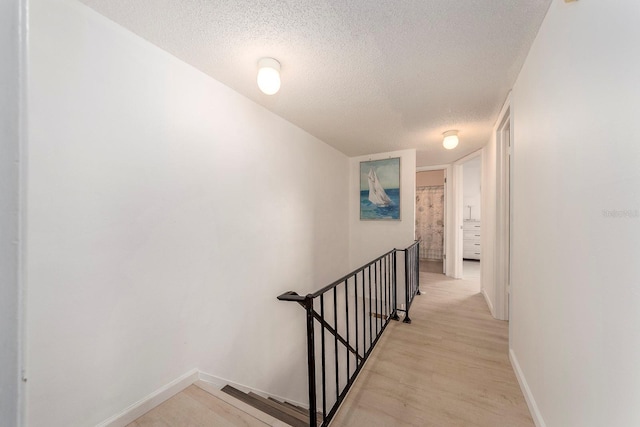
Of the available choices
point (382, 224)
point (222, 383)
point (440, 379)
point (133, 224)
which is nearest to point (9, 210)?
point (133, 224)

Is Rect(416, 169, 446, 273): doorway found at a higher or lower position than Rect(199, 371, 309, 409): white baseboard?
higher

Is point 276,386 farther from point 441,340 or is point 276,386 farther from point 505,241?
point 505,241

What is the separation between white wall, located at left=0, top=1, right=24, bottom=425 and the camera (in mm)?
279

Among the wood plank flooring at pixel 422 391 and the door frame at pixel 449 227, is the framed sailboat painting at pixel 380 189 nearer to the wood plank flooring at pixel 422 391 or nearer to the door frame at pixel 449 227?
the door frame at pixel 449 227

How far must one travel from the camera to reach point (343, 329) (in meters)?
3.43

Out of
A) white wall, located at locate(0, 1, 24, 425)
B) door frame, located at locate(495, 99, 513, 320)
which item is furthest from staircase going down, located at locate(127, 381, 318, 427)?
door frame, located at locate(495, 99, 513, 320)

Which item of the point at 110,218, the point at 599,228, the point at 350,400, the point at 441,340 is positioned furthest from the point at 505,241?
the point at 110,218

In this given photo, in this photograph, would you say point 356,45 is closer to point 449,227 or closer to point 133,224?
point 133,224

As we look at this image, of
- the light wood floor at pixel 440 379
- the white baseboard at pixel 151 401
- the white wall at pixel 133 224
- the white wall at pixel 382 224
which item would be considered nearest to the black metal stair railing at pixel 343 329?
the light wood floor at pixel 440 379

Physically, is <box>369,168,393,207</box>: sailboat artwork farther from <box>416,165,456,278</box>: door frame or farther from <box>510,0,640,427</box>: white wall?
<box>510,0,640,427</box>: white wall

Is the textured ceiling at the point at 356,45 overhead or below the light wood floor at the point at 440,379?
overhead

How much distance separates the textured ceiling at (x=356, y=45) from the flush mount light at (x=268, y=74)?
4 centimetres

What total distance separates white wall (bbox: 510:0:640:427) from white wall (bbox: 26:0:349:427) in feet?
6.29

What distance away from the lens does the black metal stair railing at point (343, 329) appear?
4.83 feet
